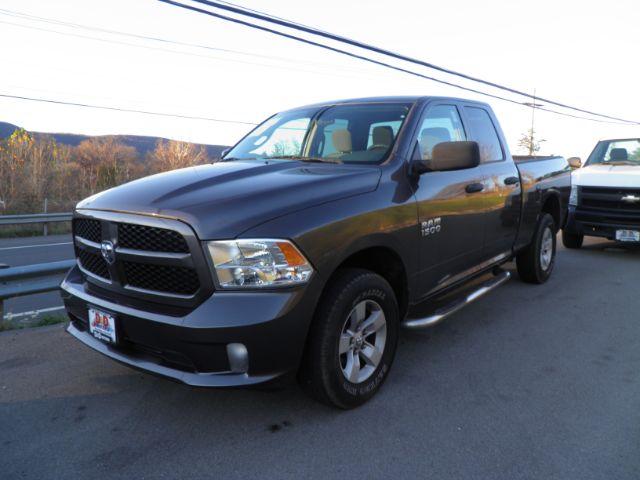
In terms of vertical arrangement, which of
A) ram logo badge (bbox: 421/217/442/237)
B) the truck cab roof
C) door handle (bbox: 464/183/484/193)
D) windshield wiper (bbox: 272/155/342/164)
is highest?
the truck cab roof

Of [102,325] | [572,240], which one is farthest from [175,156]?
[102,325]

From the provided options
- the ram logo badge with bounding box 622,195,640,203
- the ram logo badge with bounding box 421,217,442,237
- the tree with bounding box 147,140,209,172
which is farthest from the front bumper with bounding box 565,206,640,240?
the tree with bounding box 147,140,209,172

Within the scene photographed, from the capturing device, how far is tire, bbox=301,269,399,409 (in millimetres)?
2688

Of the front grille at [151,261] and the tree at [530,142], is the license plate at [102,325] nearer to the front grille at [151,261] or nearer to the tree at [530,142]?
the front grille at [151,261]

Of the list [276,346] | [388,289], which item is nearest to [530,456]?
[388,289]

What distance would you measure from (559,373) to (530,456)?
1191mm

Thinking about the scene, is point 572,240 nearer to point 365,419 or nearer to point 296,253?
point 365,419

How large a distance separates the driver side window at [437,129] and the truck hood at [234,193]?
602mm

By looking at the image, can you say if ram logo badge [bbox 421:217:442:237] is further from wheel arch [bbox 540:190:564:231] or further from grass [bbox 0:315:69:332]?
grass [bbox 0:315:69:332]

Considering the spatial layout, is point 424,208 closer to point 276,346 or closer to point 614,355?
point 276,346

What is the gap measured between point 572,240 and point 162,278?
791 cm

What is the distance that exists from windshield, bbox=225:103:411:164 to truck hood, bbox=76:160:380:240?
1.09 ft

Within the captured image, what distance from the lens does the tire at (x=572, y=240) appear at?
854 centimetres

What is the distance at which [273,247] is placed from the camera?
2.45m
